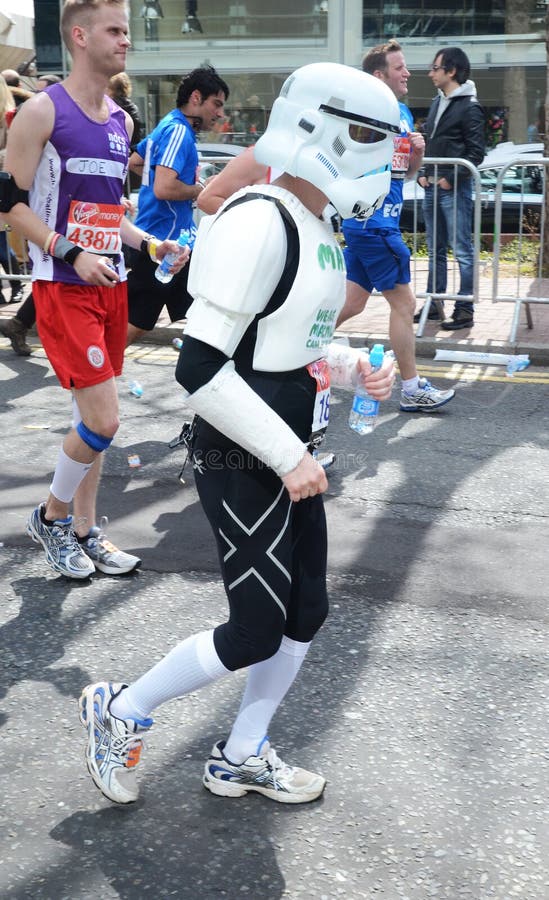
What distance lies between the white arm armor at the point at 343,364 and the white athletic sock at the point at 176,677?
2.37 ft

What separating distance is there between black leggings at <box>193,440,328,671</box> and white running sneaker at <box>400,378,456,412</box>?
13.8ft

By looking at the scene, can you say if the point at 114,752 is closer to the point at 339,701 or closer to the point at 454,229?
the point at 339,701

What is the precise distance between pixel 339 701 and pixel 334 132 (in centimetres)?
176

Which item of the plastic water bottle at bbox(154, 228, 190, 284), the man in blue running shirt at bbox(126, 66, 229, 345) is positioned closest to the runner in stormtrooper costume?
the plastic water bottle at bbox(154, 228, 190, 284)

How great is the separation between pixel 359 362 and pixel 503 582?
1.84 meters

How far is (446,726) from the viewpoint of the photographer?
3270 millimetres

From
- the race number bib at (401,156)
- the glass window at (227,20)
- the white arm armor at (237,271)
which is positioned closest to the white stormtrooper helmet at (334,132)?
the white arm armor at (237,271)

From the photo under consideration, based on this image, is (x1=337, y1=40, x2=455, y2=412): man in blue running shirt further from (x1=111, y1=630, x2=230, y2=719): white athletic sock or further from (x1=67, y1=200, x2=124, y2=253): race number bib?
(x1=111, y1=630, x2=230, y2=719): white athletic sock

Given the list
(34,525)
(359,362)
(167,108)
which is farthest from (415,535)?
(167,108)

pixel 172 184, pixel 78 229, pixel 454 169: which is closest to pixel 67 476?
pixel 78 229

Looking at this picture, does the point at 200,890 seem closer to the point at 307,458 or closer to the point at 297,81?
the point at 307,458

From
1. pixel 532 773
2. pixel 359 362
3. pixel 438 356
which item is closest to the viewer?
pixel 359 362

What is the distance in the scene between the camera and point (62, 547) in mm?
4332

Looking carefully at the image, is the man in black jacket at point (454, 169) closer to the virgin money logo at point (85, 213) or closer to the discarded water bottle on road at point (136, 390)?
the discarded water bottle on road at point (136, 390)
